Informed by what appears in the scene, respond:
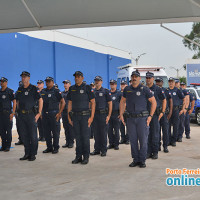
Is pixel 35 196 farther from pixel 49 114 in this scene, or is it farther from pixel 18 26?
pixel 18 26

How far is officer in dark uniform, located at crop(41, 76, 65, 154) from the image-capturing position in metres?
8.19

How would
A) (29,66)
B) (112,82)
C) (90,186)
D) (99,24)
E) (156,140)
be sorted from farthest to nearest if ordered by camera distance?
(29,66) → (112,82) → (99,24) → (156,140) → (90,186)

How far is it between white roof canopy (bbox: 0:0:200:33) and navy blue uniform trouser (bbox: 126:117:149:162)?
2461 millimetres

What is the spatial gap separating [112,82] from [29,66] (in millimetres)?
12861

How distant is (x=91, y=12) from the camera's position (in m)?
7.34

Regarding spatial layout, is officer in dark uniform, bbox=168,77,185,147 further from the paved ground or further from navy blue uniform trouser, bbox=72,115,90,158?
navy blue uniform trouser, bbox=72,115,90,158

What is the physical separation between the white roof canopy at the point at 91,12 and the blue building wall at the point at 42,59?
1126 cm

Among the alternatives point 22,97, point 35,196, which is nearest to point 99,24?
point 22,97

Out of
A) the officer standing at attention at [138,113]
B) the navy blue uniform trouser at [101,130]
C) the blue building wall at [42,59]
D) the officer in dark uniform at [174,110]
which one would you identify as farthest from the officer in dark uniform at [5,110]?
the blue building wall at [42,59]

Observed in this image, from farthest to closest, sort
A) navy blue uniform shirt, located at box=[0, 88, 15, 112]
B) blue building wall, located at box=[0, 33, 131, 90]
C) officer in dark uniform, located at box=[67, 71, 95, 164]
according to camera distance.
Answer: blue building wall, located at box=[0, 33, 131, 90] → navy blue uniform shirt, located at box=[0, 88, 15, 112] → officer in dark uniform, located at box=[67, 71, 95, 164]

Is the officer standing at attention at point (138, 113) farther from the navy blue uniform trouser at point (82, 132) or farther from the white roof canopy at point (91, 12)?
the white roof canopy at point (91, 12)

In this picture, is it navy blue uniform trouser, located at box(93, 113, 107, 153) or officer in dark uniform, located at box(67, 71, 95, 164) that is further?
navy blue uniform trouser, located at box(93, 113, 107, 153)

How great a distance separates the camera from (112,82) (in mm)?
9297

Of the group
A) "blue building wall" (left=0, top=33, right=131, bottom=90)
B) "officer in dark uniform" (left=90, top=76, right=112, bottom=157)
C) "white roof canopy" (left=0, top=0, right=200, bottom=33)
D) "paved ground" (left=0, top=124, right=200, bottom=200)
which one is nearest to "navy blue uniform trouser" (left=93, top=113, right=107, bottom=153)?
"officer in dark uniform" (left=90, top=76, right=112, bottom=157)
